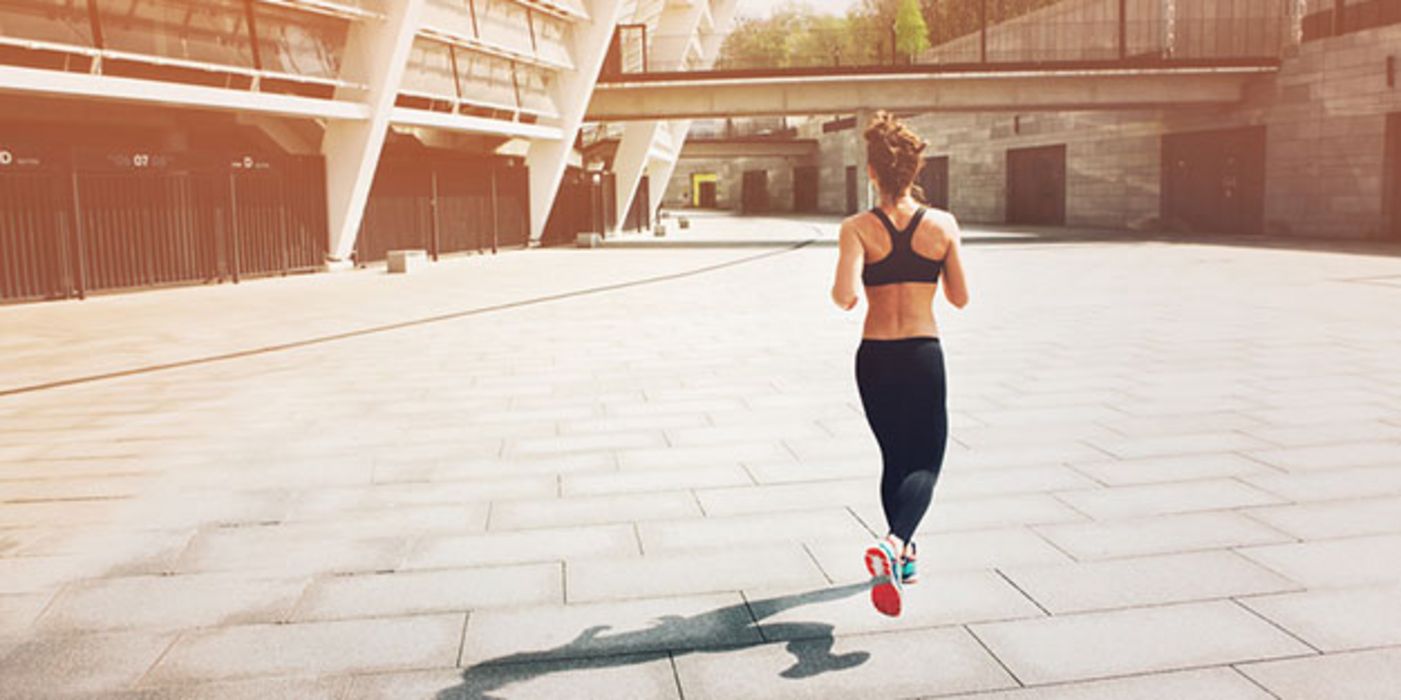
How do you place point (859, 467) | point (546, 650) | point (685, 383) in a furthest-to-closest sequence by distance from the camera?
point (685, 383), point (859, 467), point (546, 650)

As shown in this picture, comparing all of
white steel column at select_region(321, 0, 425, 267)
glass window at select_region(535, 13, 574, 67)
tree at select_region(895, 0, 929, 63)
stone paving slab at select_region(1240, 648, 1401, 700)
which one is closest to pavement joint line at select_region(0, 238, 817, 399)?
white steel column at select_region(321, 0, 425, 267)

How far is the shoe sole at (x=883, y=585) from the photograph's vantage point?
3.94m

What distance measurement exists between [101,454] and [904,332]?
210 inches

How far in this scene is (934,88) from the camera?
111 feet

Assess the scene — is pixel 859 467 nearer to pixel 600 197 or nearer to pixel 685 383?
pixel 685 383

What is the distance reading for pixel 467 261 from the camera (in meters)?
28.4

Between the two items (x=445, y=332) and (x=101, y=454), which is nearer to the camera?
(x=101, y=454)

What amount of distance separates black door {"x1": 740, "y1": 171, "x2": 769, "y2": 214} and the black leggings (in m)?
76.1

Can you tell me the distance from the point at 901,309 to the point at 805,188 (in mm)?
72441

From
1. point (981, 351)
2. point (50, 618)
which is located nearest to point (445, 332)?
point (981, 351)

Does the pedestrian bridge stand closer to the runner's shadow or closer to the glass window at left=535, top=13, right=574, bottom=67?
the glass window at left=535, top=13, right=574, bottom=67

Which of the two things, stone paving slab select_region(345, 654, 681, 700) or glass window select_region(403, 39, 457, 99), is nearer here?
stone paving slab select_region(345, 654, 681, 700)

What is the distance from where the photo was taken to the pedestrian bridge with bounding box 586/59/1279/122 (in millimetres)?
32750

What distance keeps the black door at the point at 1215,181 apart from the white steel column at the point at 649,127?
16.9 m
